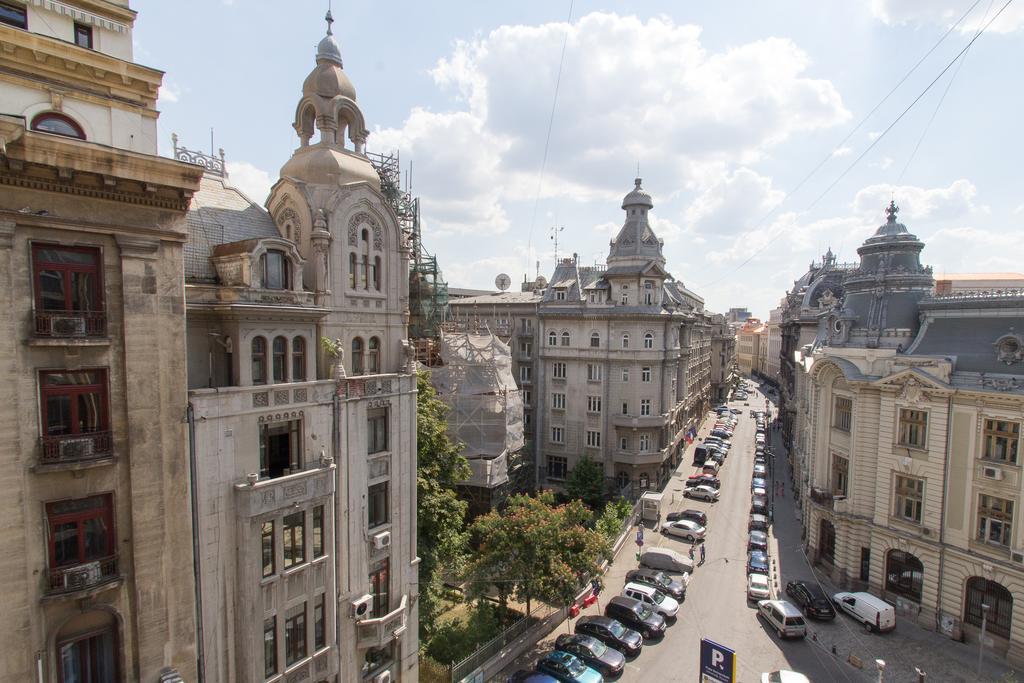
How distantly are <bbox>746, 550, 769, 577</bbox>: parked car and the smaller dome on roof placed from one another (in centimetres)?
3316

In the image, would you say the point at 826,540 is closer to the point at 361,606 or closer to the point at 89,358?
the point at 361,606

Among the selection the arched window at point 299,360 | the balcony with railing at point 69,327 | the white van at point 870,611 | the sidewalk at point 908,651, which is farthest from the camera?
the white van at point 870,611

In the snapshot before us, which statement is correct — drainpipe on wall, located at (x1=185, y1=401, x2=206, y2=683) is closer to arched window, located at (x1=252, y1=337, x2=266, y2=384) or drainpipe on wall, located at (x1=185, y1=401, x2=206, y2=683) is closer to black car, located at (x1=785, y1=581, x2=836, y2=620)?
arched window, located at (x1=252, y1=337, x2=266, y2=384)

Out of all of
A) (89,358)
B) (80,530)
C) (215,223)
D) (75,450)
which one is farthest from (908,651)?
(215,223)

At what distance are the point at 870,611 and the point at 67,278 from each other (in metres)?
38.3

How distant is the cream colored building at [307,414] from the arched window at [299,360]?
52 mm

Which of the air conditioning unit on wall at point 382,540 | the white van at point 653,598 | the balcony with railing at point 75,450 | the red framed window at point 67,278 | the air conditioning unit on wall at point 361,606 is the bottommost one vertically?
the white van at point 653,598

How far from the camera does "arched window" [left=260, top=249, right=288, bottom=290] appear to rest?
17.7m

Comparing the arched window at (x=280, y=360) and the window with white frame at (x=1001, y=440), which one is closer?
the arched window at (x=280, y=360)

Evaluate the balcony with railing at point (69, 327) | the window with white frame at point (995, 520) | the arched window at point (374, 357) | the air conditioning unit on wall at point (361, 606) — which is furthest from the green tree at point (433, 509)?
the window with white frame at point (995, 520)

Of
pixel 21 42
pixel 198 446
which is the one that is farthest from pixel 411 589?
pixel 21 42

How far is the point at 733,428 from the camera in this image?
79.9 metres

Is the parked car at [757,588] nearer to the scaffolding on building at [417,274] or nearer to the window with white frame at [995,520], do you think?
the window with white frame at [995,520]

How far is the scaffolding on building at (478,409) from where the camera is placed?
40.7 metres
